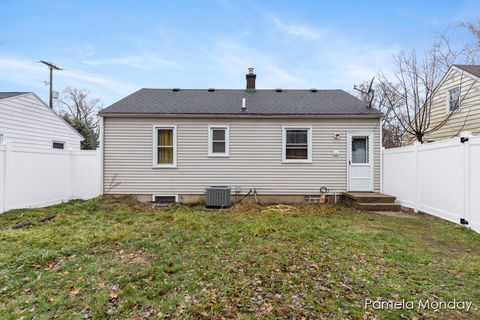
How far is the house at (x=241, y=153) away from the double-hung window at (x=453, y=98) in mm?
5272

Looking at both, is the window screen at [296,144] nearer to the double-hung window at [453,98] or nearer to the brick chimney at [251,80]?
the brick chimney at [251,80]

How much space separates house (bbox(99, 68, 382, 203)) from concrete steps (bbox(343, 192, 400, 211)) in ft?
3.12

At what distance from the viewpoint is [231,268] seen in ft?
11.1

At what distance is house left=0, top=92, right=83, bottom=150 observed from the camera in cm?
987

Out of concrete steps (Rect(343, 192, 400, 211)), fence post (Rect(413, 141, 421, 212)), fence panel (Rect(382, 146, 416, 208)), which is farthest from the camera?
concrete steps (Rect(343, 192, 400, 211))

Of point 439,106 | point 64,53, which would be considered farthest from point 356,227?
point 64,53

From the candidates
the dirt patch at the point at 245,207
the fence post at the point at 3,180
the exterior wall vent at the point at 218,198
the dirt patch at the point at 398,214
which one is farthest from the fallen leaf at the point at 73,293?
the dirt patch at the point at 398,214

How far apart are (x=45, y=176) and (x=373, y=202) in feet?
35.6

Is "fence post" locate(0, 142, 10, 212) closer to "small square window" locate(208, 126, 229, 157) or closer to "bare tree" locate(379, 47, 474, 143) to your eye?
"small square window" locate(208, 126, 229, 157)

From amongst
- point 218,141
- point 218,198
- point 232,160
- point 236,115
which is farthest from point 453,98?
point 218,198

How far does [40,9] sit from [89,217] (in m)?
9.96

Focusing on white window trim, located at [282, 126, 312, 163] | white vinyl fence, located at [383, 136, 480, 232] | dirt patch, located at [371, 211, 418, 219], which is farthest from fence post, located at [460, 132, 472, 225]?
white window trim, located at [282, 126, 312, 163]

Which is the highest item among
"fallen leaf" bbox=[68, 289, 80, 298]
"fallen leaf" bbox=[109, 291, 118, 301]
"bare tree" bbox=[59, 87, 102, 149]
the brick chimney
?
"bare tree" bbox=[59, 87, 102, 149]

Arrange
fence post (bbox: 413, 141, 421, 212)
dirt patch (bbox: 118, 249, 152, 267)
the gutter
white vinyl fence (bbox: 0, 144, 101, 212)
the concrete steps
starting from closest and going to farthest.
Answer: dirt patch (bbox: 118, 249, 152, 267)
white vinyl fence (bbox: 0, 144, 101, 212)
fence post (bbox: 413, 141, 421, 212)
the concrete steps
the gutter
